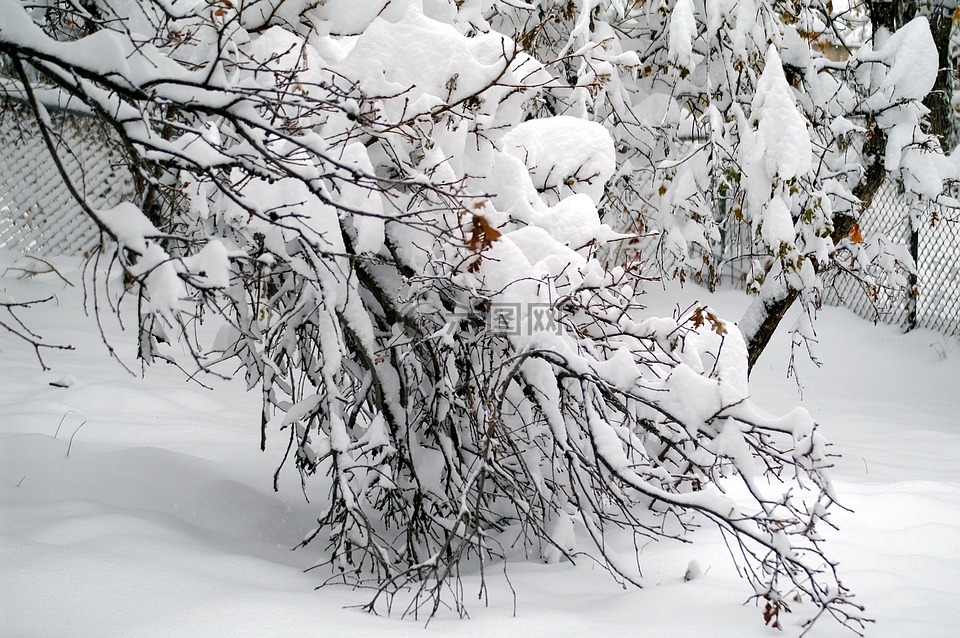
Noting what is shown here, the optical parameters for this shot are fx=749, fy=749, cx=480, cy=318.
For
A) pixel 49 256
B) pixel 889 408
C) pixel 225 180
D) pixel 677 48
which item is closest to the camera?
pixel 225 180

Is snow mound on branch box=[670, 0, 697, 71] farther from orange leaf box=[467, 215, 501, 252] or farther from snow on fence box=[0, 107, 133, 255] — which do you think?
snow on fence box=[0, 107, 133, 255]

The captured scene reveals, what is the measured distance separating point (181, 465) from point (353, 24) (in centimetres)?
217

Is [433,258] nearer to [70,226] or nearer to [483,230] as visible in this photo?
[483,230]

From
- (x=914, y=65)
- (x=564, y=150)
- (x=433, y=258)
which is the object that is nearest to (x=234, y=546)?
(x=433, y=258)

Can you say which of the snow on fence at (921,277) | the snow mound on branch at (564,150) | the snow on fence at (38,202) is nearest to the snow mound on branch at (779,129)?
the snow mound on branch at (564,150)

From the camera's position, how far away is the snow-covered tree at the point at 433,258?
1.72 m

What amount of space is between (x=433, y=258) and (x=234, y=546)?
4.66 ft

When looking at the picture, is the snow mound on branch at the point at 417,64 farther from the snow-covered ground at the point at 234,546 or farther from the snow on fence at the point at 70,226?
the snow on fence at the point at 70,226

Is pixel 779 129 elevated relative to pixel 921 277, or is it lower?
elevated

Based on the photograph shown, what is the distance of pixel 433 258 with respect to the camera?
8.44 feet

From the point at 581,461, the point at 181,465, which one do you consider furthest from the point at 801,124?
the point at 181,465

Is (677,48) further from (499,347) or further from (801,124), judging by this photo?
(499,347)

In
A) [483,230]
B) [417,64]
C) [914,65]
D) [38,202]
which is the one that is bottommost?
[483,230]

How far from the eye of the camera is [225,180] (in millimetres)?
2031
